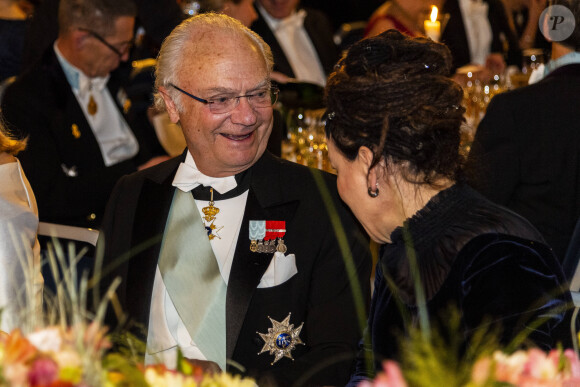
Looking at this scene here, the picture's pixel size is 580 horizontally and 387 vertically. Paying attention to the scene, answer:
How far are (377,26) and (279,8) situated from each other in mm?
685

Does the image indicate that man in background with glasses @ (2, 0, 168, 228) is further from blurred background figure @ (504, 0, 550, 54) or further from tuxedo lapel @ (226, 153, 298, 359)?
blurred background figure @ (504, 0, 550, 54)

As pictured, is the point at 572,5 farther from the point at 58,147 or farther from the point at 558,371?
the point at 58,147

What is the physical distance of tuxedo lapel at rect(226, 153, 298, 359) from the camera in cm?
231

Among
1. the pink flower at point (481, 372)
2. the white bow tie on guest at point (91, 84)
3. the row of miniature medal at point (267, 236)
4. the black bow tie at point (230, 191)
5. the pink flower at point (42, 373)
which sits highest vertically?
the white bow tie on guest at point (91, 84)

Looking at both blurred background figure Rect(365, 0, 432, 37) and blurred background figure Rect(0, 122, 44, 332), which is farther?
blurred background figure Rect(365, 0, 432, 37)

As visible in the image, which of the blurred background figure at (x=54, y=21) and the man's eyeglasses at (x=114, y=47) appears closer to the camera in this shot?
the man's eyeglasses at (x=114, y=47)

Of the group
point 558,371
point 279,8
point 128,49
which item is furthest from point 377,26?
point 558,371

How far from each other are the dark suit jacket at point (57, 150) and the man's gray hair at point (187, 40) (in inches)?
51.8

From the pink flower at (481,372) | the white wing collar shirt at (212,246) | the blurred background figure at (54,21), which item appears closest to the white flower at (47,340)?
the pink flower at (481,372)

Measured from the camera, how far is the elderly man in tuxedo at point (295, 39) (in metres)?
5.25

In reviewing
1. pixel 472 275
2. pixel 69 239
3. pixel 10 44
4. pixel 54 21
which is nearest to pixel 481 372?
pixel 472 275

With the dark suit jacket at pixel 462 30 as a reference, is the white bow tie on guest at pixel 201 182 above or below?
below

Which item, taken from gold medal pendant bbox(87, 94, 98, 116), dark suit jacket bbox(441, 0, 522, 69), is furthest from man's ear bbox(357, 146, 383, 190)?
dark suit jacket bbox(441, 0, 522, 69)

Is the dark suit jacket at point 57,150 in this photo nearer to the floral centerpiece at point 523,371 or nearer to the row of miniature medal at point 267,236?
the row of miniature medal at point 267,236
